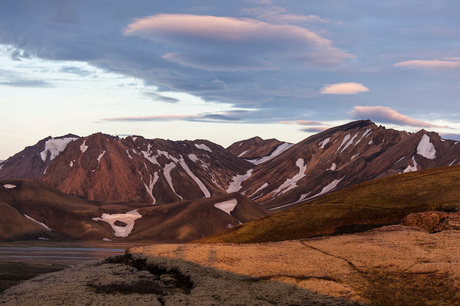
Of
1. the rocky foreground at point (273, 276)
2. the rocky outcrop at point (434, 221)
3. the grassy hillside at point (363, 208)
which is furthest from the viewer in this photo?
the grassy hillside at point (363, 208)

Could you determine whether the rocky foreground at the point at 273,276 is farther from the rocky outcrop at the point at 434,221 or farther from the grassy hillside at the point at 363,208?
the grassy hillside at the point at 363,208

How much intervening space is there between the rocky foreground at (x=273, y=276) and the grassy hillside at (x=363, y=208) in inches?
670

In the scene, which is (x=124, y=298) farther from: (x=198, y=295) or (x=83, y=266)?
(x=83, y=266)

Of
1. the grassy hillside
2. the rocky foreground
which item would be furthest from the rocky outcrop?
the grassy hillside

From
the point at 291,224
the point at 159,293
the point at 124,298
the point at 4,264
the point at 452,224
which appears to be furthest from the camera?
the point at 4,264

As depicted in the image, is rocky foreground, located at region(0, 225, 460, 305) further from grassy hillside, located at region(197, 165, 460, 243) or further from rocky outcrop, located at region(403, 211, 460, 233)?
grassy hillside, located at region(197, 165, 460, 243)

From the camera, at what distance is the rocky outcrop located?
2016 inches

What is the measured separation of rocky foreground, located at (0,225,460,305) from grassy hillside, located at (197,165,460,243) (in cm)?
1703

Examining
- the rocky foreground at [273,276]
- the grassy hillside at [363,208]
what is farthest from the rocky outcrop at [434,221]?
the grassy hillside at [363,208]

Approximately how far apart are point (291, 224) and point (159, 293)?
43273 mm

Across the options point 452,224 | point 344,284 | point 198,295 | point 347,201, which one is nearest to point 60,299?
point 198,295

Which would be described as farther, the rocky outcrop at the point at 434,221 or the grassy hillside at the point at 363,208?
the grassy hillside at the point at 363,208

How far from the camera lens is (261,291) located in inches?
1331

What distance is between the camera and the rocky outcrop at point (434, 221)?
51.2 meters
